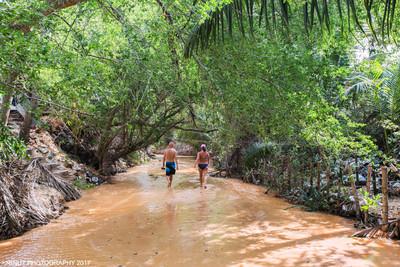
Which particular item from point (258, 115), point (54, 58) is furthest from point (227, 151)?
point (54, 58)

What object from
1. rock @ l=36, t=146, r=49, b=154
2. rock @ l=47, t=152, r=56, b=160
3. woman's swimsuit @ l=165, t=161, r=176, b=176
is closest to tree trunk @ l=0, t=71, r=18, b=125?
rock @ l=47, t=152, r=56, b=160

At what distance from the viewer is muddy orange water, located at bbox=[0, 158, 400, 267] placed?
17.2ft

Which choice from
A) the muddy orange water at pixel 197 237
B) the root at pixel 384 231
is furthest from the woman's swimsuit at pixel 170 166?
the root at pixel 384 231

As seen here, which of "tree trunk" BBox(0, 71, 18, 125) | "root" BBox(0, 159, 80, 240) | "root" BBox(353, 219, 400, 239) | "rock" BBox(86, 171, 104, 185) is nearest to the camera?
"tree trunk" BBox(0, 71, 18, 125)

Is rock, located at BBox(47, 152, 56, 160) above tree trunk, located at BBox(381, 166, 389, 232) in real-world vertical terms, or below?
above

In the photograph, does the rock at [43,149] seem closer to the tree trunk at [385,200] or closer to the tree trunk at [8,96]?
the tree trunk at [8,96]

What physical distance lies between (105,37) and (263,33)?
3.42m

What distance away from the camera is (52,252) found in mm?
5555

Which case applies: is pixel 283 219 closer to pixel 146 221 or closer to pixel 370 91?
pixel 146 221

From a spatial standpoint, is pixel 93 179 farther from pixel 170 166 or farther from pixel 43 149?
pixel 170 166

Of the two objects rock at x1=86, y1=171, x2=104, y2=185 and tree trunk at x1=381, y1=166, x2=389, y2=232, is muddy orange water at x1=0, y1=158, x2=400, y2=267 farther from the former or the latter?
rock at x1=86, y1=171, x2=104, y2=185

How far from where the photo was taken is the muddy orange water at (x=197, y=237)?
5230mm

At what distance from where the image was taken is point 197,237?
6328mm

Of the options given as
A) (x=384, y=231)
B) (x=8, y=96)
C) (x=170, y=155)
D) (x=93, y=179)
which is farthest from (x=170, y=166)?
(x=384, y=231)
